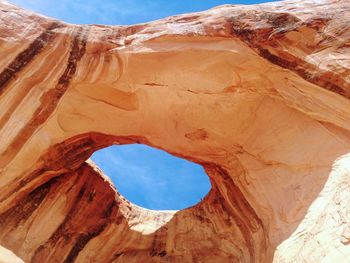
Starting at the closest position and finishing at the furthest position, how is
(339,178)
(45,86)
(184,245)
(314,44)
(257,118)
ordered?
(339,178)
(314,44)
(45,86)
(257,118)
(184,245)

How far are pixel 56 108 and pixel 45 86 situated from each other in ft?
1.30

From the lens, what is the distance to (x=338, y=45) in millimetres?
6137

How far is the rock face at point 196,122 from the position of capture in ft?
20.3

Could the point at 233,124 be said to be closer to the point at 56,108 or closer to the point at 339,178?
the point at 339,178

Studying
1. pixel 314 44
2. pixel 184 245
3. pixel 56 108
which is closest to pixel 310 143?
pixel 314 44

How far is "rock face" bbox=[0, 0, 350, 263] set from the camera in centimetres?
619

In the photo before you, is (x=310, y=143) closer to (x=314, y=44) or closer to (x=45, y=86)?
(x=314, y=44)

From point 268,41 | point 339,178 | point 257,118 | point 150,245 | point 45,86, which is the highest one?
point 268,41

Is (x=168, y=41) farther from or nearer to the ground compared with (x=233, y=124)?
farther from the ground

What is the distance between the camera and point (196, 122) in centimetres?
783

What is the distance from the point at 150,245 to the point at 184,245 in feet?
2.05

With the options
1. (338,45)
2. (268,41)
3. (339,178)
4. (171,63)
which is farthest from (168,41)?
(339,178)

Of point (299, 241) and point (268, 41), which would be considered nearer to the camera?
point (299, 241)

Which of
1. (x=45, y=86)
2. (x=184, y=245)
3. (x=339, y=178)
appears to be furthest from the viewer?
(x=184, y=245)
